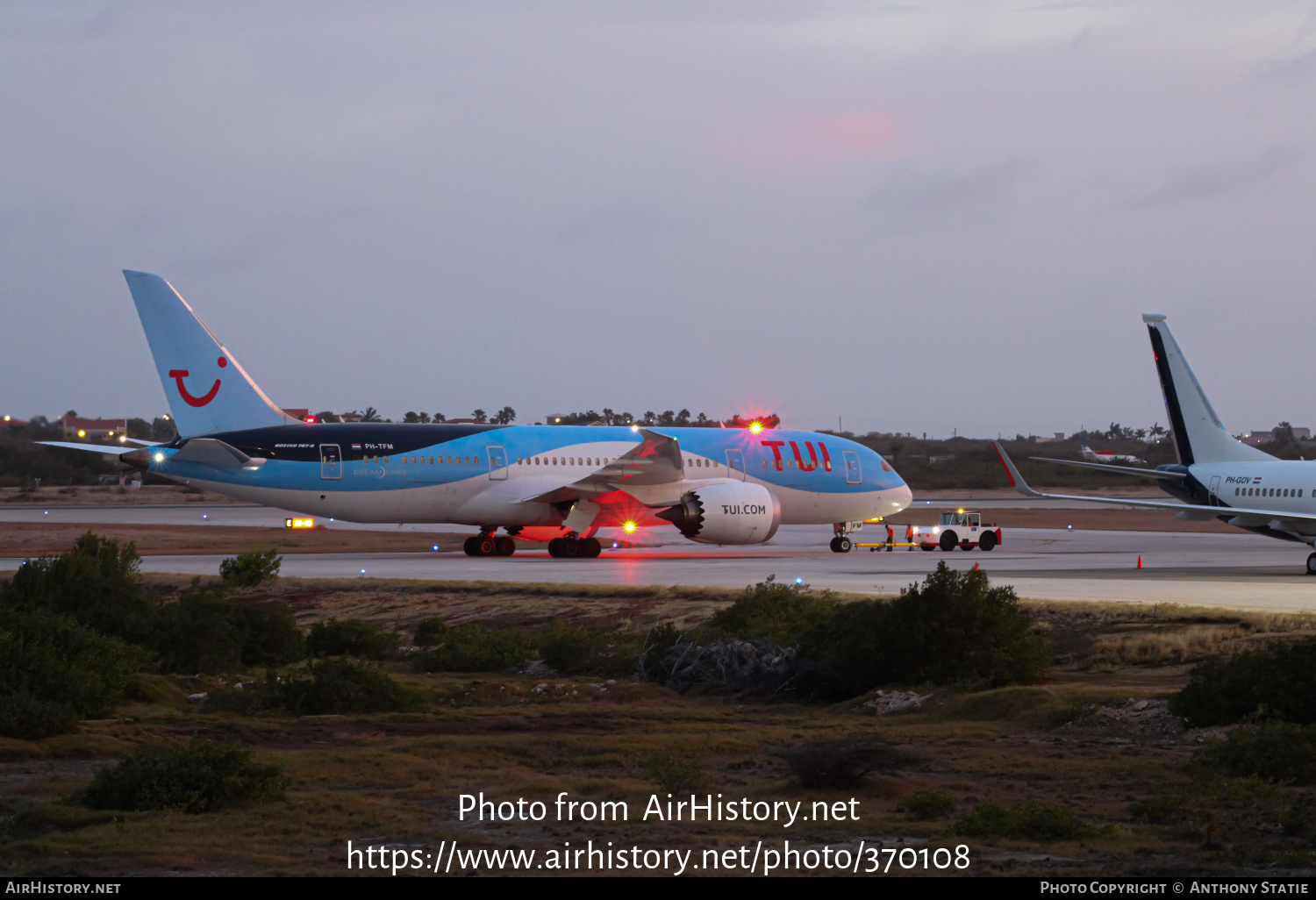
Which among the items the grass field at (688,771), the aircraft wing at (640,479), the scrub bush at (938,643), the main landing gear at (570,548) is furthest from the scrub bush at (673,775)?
the main landing gear at (570,548)

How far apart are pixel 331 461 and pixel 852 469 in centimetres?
1539

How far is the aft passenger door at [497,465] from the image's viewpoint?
3600cm

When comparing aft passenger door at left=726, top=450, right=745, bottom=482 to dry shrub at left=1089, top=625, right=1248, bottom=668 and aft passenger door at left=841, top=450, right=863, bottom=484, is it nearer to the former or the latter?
aft passenger door at left=841, top=450, right=863, bottom=484

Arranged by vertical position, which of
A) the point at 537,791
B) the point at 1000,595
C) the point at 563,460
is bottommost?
the point at 537,791

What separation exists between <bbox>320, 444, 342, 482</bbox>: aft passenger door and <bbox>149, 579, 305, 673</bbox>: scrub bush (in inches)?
435

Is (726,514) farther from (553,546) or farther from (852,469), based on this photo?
(852,469)

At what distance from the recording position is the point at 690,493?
34.8m

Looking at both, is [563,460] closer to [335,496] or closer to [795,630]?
[335,496]

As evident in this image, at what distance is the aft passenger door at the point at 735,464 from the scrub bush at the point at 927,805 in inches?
1141

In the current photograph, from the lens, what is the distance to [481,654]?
20.5m

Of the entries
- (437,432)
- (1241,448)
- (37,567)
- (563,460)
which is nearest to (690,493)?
(563,460)

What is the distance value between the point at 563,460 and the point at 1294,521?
18214mm

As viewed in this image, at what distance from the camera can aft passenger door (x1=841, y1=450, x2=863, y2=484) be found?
40.4 metres

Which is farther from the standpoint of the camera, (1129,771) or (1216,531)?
(1216,531)
